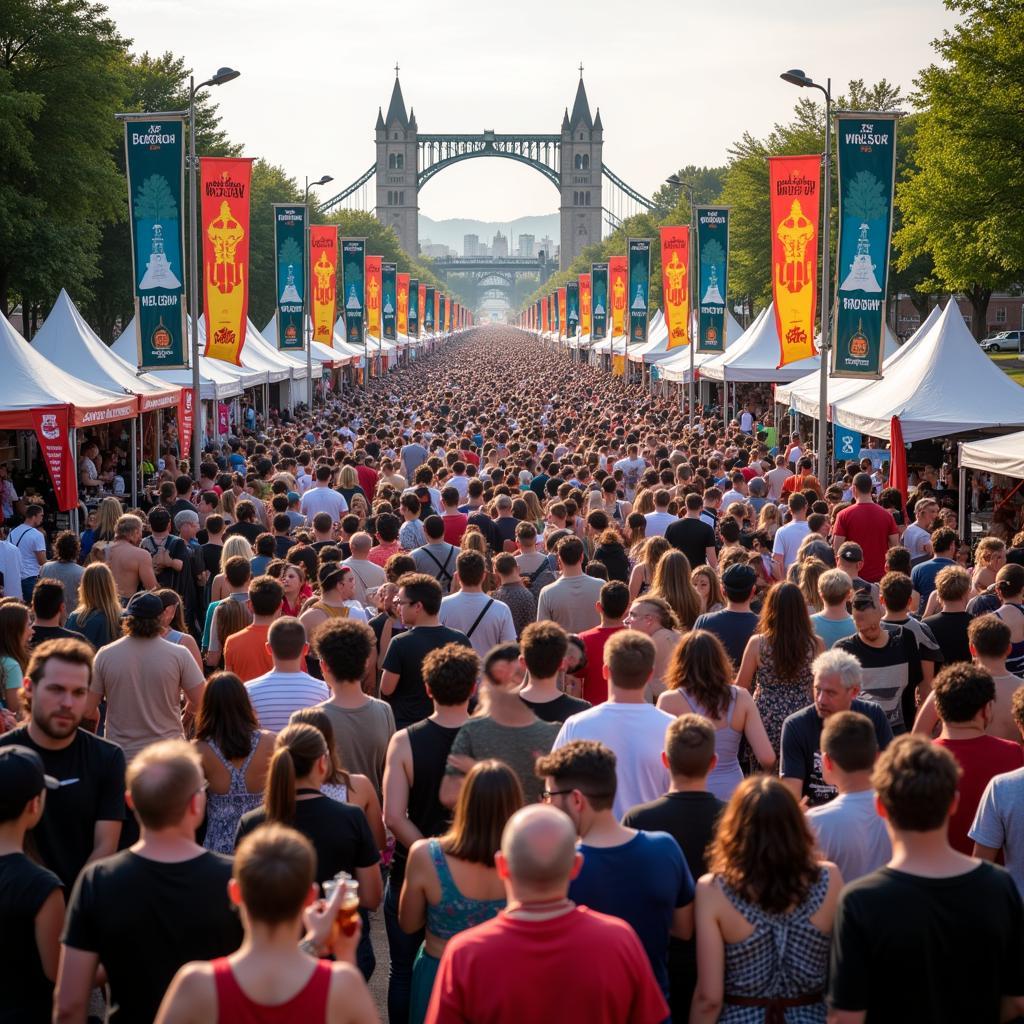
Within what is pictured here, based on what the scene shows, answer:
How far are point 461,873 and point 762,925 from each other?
0.95 m

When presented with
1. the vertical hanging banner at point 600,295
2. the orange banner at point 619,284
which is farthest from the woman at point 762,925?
the vertical hanging banner at point 600,295

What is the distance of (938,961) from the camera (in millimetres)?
3684

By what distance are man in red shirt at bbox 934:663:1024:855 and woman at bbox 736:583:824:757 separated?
1.45m

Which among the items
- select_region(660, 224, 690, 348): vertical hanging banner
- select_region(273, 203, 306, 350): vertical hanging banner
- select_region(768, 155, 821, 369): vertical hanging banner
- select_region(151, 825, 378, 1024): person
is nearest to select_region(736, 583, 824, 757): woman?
select_region(151, 825, 378, 1024): person

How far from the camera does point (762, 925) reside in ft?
12.9

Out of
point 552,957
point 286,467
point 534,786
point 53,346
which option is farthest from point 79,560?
point 552,957

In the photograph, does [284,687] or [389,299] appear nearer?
[284,687]

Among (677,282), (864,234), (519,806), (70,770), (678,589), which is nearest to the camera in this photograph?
(519,806)

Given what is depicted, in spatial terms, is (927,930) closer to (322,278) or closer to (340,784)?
(340,784)

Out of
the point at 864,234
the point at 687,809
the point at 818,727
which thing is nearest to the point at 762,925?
the point at 687,809

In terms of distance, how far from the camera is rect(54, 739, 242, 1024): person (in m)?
3.84

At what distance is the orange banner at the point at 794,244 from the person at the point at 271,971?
18.4 meters

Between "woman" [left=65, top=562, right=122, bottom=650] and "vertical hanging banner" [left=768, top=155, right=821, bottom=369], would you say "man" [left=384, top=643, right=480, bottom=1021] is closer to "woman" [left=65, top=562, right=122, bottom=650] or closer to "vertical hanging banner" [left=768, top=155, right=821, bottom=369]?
"woman" [left=65, top=562, right=122, bottom=650]

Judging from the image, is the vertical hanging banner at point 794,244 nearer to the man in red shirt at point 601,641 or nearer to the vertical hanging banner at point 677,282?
the vertical hanging banner at point 677,282
